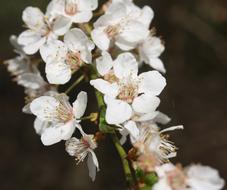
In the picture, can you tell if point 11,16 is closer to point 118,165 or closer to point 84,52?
point 118,165

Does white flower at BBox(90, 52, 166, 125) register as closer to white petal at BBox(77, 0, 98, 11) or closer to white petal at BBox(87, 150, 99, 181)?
white petal at BBox(87, 150, 99, 181)

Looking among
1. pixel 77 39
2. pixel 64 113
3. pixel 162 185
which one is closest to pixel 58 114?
pixel 64 113

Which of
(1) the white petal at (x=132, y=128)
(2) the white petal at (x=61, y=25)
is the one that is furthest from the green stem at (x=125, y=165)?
(2) the white petal at (x=61, y=25)

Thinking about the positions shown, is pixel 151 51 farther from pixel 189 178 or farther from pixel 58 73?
pixel 189 178

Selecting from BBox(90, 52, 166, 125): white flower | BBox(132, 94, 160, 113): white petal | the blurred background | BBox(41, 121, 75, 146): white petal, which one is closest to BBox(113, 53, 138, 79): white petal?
BBox(90, 52, 166, 125): white flower

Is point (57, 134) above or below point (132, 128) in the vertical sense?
below

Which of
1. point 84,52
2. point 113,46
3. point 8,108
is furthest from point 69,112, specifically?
point 8,108
